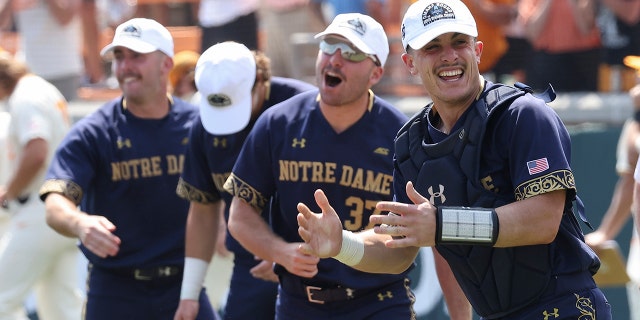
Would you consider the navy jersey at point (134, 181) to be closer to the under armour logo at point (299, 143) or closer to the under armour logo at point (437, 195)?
the under armour logo at point (299, 143)

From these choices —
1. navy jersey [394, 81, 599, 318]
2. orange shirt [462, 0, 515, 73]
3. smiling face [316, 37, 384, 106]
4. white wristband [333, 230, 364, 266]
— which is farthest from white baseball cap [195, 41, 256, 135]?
orange shirt [462, 0, 515, 73]

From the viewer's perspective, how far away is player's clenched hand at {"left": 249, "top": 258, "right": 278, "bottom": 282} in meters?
6.22

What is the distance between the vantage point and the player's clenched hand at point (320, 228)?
179 inches

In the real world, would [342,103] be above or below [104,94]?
above

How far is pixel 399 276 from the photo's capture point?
592cm

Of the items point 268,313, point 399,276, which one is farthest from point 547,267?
point 268,313

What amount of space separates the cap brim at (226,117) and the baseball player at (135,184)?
623mm

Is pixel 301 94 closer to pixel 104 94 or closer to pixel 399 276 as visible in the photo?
pixel 399 276

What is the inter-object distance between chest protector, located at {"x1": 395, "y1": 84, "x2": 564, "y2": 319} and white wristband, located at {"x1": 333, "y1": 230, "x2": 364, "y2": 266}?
1.13ft

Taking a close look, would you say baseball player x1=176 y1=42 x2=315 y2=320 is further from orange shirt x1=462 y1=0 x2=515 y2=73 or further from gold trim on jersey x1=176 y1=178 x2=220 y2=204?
orange shirt x1=462 y1=0 x2=515 y2=73

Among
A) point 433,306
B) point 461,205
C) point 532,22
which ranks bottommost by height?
point 433,306

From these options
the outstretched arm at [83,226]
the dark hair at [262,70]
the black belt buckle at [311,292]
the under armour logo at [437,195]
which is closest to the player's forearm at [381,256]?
the under armour logo at [437,195]

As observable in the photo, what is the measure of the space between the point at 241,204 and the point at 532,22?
452 centimetres

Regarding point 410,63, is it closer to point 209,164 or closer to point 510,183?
point 510,183
